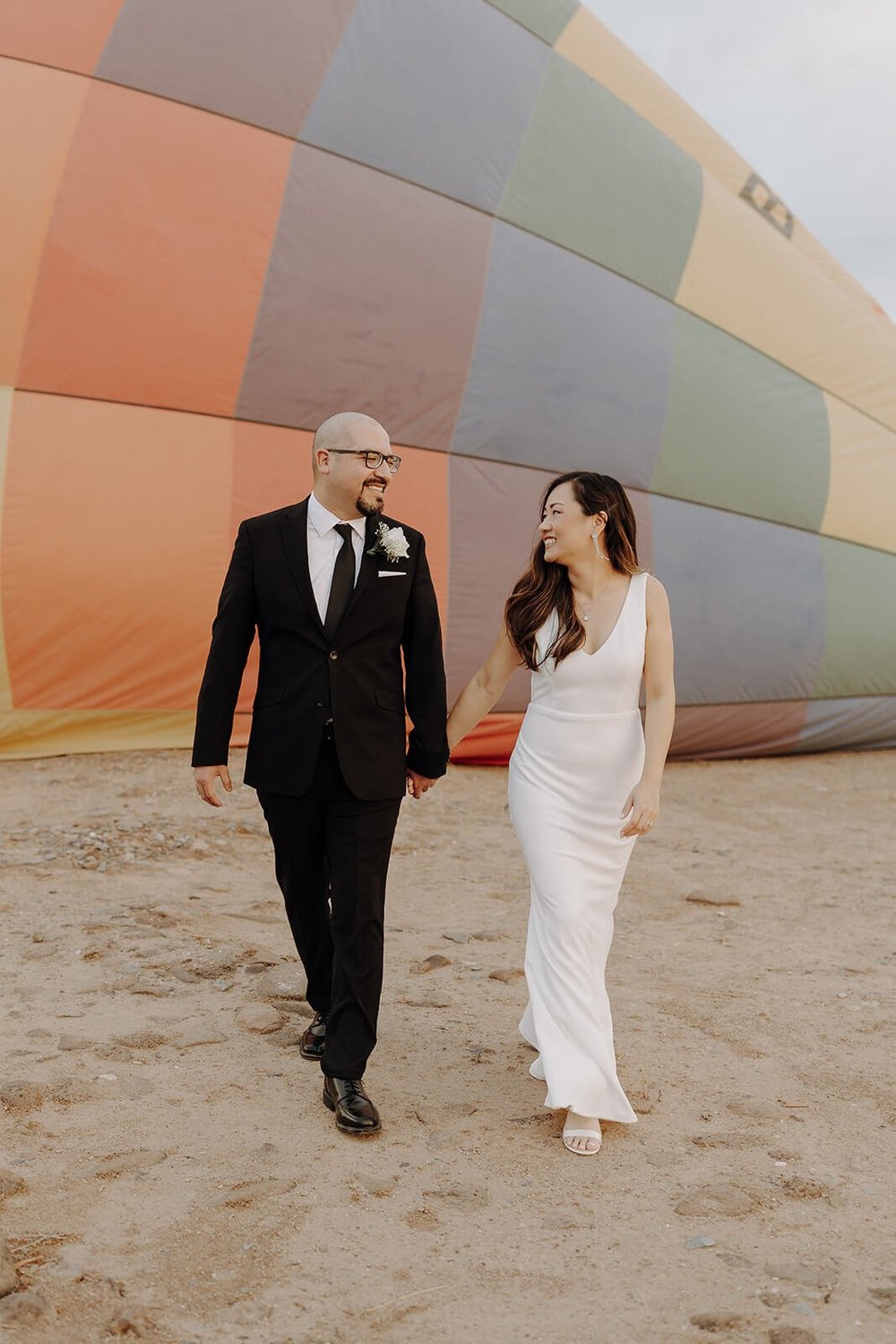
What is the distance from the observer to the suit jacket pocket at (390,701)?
3.32 meters

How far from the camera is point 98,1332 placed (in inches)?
88.5

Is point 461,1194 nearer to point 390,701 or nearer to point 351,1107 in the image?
point 351,1107

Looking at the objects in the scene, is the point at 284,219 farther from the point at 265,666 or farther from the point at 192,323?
the point at 265,666

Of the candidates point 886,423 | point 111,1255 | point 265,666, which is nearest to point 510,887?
point 265,666

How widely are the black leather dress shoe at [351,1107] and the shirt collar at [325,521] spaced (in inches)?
54.7

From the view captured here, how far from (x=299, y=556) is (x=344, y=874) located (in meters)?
0.82

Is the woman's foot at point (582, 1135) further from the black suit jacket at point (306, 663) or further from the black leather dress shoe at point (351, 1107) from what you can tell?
the black suit jacket at point (306, 663)

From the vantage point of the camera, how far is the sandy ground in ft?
7.85

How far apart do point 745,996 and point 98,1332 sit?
266 cm

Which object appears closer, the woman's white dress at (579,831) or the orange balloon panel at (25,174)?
the woman's white dress at (579,831)

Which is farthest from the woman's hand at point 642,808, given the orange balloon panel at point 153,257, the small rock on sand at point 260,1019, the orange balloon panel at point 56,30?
the orange balloon panel at point 56,30

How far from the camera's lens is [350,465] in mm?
3277

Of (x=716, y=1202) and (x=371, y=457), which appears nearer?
(x=716, y=1202)

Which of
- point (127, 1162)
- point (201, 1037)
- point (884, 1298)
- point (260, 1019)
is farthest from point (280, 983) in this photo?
point (884, 1298)
